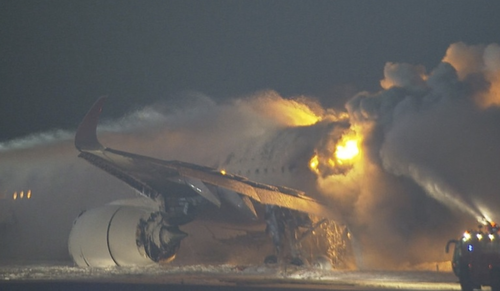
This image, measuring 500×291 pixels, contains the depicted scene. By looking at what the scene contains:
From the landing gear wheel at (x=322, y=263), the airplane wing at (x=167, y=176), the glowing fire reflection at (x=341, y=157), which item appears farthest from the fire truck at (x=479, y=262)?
the landing gear wheel at (x=322, y=263)

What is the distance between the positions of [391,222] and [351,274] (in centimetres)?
504

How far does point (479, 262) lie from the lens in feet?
68.9

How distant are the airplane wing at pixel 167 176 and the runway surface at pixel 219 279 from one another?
3260mm

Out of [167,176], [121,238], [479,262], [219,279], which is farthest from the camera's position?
[121,238]

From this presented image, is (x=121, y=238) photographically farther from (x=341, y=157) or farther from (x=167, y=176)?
(x=341, y=157)

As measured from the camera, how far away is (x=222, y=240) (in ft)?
116

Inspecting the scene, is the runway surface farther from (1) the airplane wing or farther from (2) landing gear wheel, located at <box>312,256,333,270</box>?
(1) the airplane wing

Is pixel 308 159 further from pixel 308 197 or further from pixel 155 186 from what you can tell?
pixel 155 186

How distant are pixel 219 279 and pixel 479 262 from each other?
9887 millimetres

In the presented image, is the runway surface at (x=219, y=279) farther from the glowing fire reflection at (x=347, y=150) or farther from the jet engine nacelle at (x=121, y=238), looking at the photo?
the glowing fire reflection at (x=347, y=150)

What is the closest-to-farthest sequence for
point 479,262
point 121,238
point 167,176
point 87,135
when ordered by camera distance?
point 479,262 → point 87,135 → point 167,176 → point 121,238

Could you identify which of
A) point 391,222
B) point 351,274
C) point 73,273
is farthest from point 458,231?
point 73,273

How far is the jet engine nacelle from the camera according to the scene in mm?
31500

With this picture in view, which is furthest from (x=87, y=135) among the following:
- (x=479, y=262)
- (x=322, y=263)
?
(x=479, y=262)
